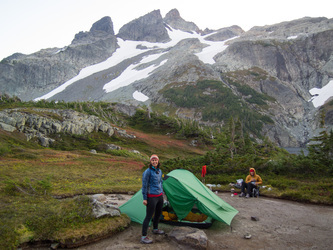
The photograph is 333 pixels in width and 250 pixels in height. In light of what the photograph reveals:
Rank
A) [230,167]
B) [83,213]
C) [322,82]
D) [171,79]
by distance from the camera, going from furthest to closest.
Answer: [322,82]
[171,79]
[230,167]
[83,213]

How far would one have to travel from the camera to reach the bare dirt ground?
790 centimetres

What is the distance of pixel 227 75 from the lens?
181875 mm

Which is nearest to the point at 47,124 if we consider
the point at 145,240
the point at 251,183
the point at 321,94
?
the point at 251,183

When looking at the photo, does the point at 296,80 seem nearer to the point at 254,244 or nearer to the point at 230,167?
the point at 230,167

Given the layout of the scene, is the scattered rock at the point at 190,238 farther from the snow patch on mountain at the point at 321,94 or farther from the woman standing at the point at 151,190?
the snow patch on mountain at the point at 321,94

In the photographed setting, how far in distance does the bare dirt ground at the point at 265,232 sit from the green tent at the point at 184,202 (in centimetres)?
50

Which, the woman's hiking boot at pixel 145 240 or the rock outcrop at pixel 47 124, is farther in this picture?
the rock outcrop at pixel 47 124

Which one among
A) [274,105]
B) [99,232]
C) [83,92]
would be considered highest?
[83,92]

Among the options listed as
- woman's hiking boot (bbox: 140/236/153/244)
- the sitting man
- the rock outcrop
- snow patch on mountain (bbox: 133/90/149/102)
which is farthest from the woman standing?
snow patch on mountain (bbox: 133/90/149/102)

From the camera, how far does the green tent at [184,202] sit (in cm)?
962

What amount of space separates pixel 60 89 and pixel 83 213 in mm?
212657

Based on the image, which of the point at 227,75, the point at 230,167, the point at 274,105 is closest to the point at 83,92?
the point at 227,75

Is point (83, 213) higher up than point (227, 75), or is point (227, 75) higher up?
point (227, 75)

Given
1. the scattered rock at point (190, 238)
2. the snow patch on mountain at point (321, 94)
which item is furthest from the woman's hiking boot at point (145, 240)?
the snow patch on mountain at point (321, 94)
